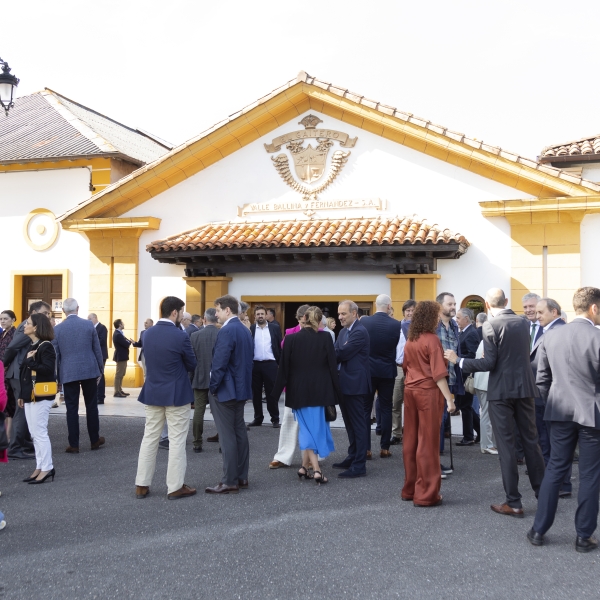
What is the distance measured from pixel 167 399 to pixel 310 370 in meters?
1.49

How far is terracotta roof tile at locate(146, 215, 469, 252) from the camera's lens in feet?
42.5

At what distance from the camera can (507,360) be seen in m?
5.91

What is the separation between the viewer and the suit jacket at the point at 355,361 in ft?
24.4

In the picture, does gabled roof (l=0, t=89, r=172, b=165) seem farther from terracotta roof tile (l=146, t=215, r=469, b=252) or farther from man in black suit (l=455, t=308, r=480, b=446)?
man in black suit (l=455, t=308, r=480, b=446)

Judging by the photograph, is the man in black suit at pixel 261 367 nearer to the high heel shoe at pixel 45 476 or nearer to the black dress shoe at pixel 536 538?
the high heel shoe at pixel 45 476

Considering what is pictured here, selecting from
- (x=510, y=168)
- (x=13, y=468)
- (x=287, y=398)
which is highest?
(x=510, y=168)

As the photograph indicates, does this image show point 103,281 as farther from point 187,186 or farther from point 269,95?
point 269,95

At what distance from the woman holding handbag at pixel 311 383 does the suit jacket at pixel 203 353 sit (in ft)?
5.76

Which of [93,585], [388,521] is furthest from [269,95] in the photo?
[93,585]

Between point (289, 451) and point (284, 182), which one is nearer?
point (289, 451)

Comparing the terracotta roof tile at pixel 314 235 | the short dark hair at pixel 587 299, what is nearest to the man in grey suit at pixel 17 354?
the short dark hair at pixel 587 299

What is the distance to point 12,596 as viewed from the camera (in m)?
4.18

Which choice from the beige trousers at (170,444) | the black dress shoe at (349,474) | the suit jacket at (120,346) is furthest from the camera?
the suit jacket at (120,346)

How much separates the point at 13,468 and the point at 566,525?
Result: 5.79m
